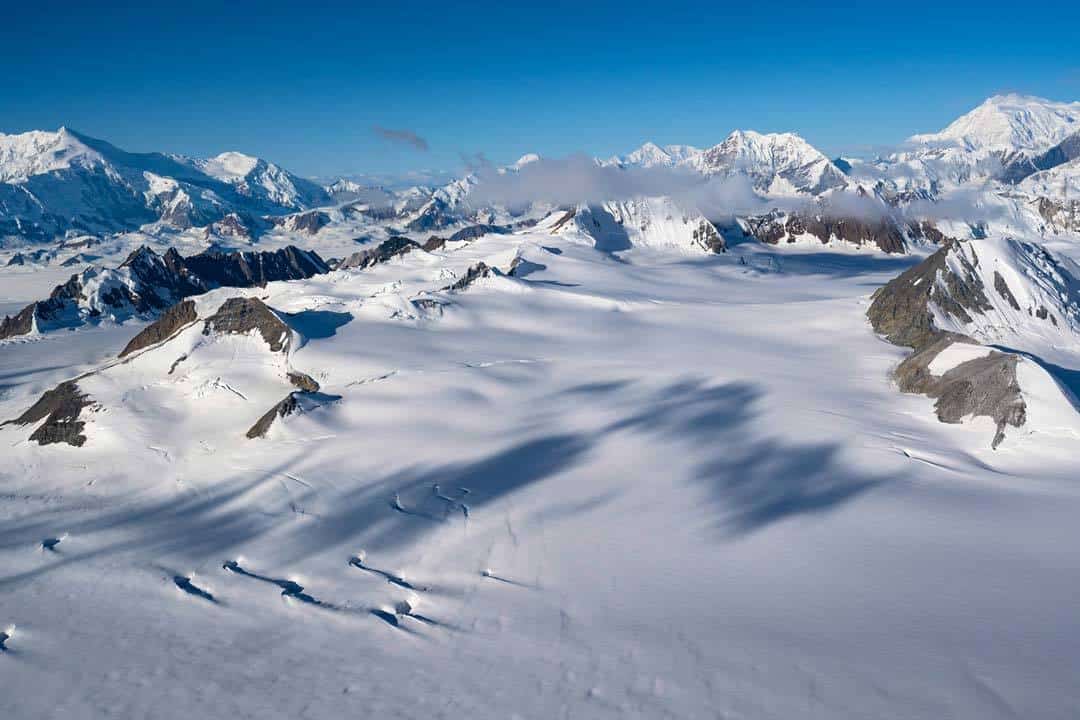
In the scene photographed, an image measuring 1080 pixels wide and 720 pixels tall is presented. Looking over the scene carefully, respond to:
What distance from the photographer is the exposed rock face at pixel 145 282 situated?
372 feet

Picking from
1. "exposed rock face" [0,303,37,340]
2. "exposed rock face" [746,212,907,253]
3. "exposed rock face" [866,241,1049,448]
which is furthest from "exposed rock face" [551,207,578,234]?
"exposed rock face" [0,303,37,340]

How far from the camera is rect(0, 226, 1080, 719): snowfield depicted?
62.3 ft

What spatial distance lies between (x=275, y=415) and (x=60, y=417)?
67.6 feet

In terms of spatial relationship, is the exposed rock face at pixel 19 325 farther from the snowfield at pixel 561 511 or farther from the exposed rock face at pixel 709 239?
the exposed rock face at pixel 709 239

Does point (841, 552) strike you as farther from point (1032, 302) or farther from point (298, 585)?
point (1032, 302)

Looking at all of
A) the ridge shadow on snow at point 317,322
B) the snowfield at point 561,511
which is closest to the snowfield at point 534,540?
the snowfield at point 561,511

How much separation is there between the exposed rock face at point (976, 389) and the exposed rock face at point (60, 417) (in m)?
59.0

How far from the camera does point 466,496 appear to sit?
33.1m

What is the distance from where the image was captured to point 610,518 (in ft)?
97.5

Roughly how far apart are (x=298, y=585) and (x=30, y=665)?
8.63m

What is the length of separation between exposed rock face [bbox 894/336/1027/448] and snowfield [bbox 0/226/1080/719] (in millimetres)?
1191

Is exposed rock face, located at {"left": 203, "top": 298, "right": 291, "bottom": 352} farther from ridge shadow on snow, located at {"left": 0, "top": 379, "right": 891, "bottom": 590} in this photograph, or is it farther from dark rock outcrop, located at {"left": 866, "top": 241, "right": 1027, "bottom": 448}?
dark rock outcrop, located at {"left": 866, "top": 241, "right": 1027, "bottom": 448}

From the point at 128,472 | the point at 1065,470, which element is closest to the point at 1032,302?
the point at 1065,470

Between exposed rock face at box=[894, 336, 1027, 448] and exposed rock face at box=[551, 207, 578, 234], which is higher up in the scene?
exposed rock face at box=[551, 207, 578, 234]
